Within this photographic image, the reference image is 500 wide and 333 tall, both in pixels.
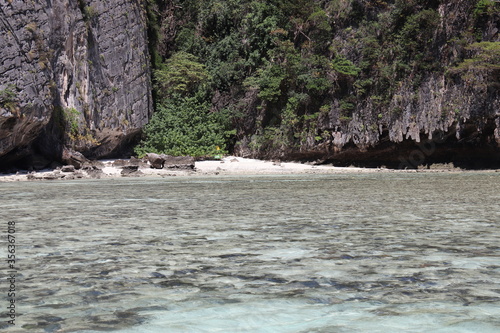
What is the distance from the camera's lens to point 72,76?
24312 mm

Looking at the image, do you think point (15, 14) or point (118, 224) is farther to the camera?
point (15, 14)

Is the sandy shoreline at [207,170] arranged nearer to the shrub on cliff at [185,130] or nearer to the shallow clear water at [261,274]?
the shrub on cliff at [185,130]

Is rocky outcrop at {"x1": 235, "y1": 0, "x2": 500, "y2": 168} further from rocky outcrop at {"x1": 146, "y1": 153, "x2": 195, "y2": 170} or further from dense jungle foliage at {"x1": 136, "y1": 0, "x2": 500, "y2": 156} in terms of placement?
rocky outcrop at {"x1": 146, "y1": 153, "x2": 195, "y2": 170}

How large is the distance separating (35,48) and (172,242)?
20.7 metres

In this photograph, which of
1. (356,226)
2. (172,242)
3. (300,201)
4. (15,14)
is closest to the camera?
(172,242)

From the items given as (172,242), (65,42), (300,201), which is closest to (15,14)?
(65,42)

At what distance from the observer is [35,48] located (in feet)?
70.8

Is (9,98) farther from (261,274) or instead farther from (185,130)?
(261,274)

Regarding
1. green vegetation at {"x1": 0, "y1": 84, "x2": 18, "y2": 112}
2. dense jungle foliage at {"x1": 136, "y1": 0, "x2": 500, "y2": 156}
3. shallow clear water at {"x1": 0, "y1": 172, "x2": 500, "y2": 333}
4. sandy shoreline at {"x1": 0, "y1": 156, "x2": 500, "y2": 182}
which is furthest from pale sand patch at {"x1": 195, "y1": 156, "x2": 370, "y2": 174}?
shallow clear water at {"x1": 0, "y1": 172, "x2": 500, "y2": 333}

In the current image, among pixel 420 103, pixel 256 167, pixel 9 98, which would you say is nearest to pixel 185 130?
pixel 256 167

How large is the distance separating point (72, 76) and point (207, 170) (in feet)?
28.7

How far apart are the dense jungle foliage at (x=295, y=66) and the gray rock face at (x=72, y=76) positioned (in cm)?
223

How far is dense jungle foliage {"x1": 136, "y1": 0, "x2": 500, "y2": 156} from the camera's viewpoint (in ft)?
81.6

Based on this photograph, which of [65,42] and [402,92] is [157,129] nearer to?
[65,42]
